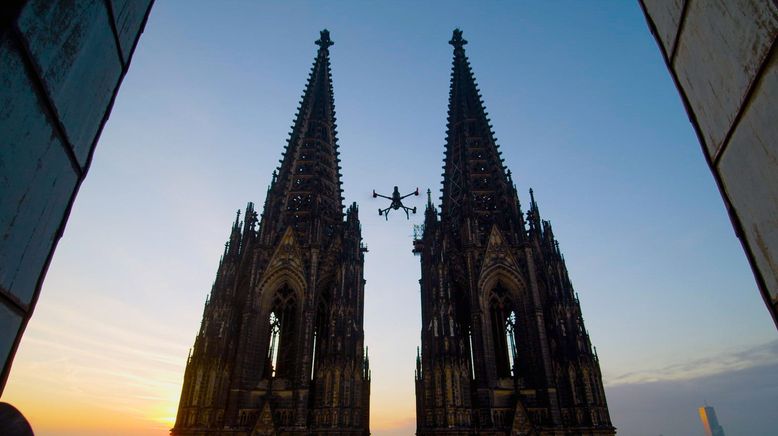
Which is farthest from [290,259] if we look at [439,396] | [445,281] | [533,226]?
[533,226]

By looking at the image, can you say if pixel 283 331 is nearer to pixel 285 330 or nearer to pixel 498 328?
pixel 285 330

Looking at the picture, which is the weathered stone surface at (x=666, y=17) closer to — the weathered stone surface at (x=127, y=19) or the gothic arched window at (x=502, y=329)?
the weathered stone surface at (x=127, y=19)

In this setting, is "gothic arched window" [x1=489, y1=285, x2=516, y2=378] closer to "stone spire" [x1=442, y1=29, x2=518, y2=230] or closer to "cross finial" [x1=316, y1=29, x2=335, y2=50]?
"stone spire" [x1=442, y1=29, x2=518, y2=230]

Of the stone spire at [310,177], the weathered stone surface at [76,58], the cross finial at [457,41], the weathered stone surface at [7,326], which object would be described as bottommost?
the weathered stone surface at [7,326]

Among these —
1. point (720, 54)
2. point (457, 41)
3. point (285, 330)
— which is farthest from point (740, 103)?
point (457, 41)

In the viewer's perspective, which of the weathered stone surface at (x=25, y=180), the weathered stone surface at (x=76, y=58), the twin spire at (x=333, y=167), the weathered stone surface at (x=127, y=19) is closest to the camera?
the weathered stone surface at (x=25, y=180)

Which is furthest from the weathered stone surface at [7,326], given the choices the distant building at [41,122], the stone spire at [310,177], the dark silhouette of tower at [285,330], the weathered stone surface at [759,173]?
the stone spire at [310,177]

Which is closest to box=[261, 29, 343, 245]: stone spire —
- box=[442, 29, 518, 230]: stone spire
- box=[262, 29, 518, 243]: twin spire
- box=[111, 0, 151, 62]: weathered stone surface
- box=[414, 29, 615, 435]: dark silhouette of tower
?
box=[262, 29, 518, 243]: twin spire
